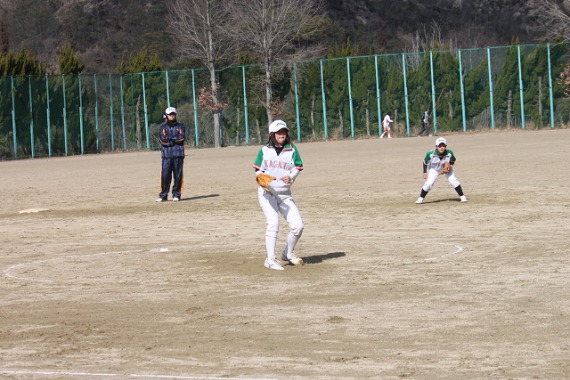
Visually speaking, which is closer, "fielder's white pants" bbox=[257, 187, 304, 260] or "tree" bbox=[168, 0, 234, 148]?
"fielder's white pants" bbox=[257, 187, 304, 260]

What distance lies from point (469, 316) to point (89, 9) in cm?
10215

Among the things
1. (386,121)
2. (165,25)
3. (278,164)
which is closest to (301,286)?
(278,164)

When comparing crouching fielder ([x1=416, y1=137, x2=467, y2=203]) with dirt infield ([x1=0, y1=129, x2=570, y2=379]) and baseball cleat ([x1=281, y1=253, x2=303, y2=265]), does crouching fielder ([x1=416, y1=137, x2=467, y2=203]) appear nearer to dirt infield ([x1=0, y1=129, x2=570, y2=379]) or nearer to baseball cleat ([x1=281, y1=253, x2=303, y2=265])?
dirt infield ([x1=0, y1=129, x2=570, y2=379])

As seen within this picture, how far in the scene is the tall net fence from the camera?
53.9 meters

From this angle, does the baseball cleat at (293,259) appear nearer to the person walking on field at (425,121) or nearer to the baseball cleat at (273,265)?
the baseball cleat at (273,265)

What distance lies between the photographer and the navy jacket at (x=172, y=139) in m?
24.9

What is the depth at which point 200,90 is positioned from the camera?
194 feet

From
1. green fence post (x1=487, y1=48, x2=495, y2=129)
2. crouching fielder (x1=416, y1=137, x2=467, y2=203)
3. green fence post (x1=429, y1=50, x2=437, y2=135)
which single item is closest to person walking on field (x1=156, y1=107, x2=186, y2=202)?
crouching fielder (x1=416, y1=137, x2=467, y2=203)

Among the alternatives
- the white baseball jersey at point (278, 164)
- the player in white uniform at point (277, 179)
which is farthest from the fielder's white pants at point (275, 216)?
the white baseball jersey at point (278, 164)

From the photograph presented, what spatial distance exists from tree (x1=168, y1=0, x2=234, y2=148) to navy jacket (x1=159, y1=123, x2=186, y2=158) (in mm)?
32728

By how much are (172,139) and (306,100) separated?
33.3 metres

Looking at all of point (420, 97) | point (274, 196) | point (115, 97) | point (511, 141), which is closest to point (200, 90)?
point (115, 97)

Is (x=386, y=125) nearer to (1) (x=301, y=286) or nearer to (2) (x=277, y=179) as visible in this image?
(2) (x=277, y=179)

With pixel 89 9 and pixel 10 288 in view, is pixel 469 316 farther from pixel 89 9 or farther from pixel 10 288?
pixel 89 9
